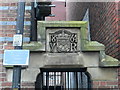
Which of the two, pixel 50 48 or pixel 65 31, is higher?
pixel 65 31

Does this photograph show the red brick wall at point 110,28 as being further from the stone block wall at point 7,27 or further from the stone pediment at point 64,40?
the stone block wall at point 7,27

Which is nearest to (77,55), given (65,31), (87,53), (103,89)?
(87,53)

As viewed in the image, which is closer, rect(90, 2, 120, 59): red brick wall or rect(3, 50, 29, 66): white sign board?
rect(3, 50, 29, 66): white sign board

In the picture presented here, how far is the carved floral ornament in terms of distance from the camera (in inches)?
166

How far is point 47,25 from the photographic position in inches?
166

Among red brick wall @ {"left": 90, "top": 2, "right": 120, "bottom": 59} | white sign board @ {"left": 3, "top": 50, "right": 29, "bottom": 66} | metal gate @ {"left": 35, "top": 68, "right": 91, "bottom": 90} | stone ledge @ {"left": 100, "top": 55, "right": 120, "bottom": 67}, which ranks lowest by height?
metal gate @ {"left": 35, "top": 68, "right": 91, "bottom": 90}

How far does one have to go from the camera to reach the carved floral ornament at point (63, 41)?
4.21 metres

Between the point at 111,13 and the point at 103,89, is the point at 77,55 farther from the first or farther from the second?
the point at 111,13

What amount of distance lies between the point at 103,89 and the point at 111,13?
1.76m

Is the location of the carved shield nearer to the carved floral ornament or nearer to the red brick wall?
the carved floral ornament

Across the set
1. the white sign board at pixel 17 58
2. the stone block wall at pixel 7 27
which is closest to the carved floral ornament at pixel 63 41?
the stone block wall at pixel 7 27

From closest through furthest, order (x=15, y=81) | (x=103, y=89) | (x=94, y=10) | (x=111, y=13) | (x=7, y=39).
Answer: (x=15, y=81), (x=103, y=89), (x=7, y=39), (x=111, y=13), (x=94, y=10)

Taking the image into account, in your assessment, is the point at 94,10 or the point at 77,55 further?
the point at 94,10

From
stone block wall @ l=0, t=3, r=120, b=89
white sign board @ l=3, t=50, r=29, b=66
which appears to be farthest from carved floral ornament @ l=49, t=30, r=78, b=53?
white sign board @ l=3, t=50, r=29, b=66
